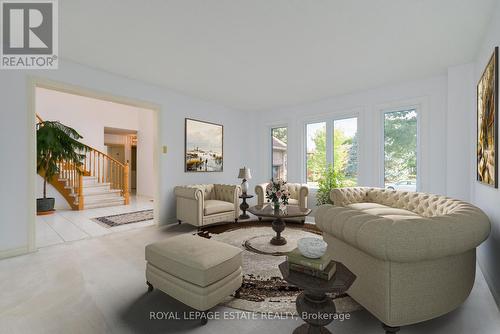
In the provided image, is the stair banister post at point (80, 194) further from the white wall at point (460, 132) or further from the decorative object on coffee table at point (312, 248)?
the white wall at point (460, 132)

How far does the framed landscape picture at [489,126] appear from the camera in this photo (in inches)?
90.6

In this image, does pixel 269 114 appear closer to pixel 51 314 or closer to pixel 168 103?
pixel 168 103

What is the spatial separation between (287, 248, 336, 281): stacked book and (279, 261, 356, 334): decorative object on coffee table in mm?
26

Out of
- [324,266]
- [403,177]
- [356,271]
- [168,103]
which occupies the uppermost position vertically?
[168,103]

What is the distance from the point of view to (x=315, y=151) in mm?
6051

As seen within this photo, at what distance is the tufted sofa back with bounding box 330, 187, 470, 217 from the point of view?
316 cm

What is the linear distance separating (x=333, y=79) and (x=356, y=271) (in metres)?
3.61

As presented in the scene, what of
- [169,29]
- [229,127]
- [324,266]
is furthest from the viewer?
[229,127]

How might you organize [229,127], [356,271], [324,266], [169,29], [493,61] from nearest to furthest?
[324,266] → [356,271] → [493,61] → [169,29] → [229,127]

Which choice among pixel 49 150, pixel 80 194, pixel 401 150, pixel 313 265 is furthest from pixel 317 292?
pixel 80 194

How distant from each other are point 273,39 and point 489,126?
258 cm

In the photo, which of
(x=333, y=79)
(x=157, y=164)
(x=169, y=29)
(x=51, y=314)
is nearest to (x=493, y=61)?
(x=333, y=79)

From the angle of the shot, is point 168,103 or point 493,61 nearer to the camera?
point 493,61

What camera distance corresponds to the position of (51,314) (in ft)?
6.55
